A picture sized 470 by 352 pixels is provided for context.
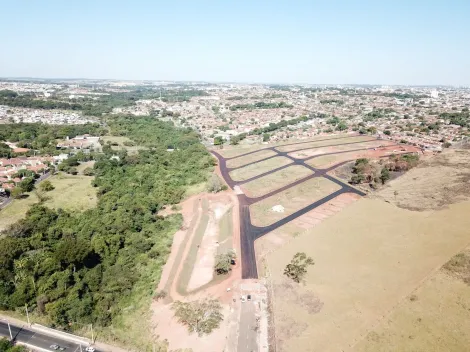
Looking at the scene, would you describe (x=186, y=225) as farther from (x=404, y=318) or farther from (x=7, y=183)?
(x=7, y=183)

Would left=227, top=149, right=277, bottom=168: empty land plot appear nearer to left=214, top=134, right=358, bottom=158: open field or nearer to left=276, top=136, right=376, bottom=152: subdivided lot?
left=214, top=134, right=358, bottom=158: open field

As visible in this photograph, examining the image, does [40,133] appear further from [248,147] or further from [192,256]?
[192,256]

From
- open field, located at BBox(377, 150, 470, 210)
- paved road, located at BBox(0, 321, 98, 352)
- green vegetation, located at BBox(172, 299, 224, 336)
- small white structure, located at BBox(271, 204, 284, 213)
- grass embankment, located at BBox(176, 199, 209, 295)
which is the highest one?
open field, located at BBox(377, 150, 470, 210)

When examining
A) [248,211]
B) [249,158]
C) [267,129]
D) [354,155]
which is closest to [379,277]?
[248,211]

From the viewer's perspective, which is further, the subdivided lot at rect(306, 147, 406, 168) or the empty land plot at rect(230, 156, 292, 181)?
the subdivided lot at rect(306, 147, 406, 168)

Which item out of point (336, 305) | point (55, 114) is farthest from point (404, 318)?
point (55, 114)

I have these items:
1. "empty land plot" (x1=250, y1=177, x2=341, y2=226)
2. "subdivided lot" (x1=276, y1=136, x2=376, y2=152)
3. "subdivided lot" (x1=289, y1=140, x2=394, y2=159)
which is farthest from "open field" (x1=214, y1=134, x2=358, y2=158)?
"empty land plot" (x1=250, y1=177, x2=341, y2=226)
